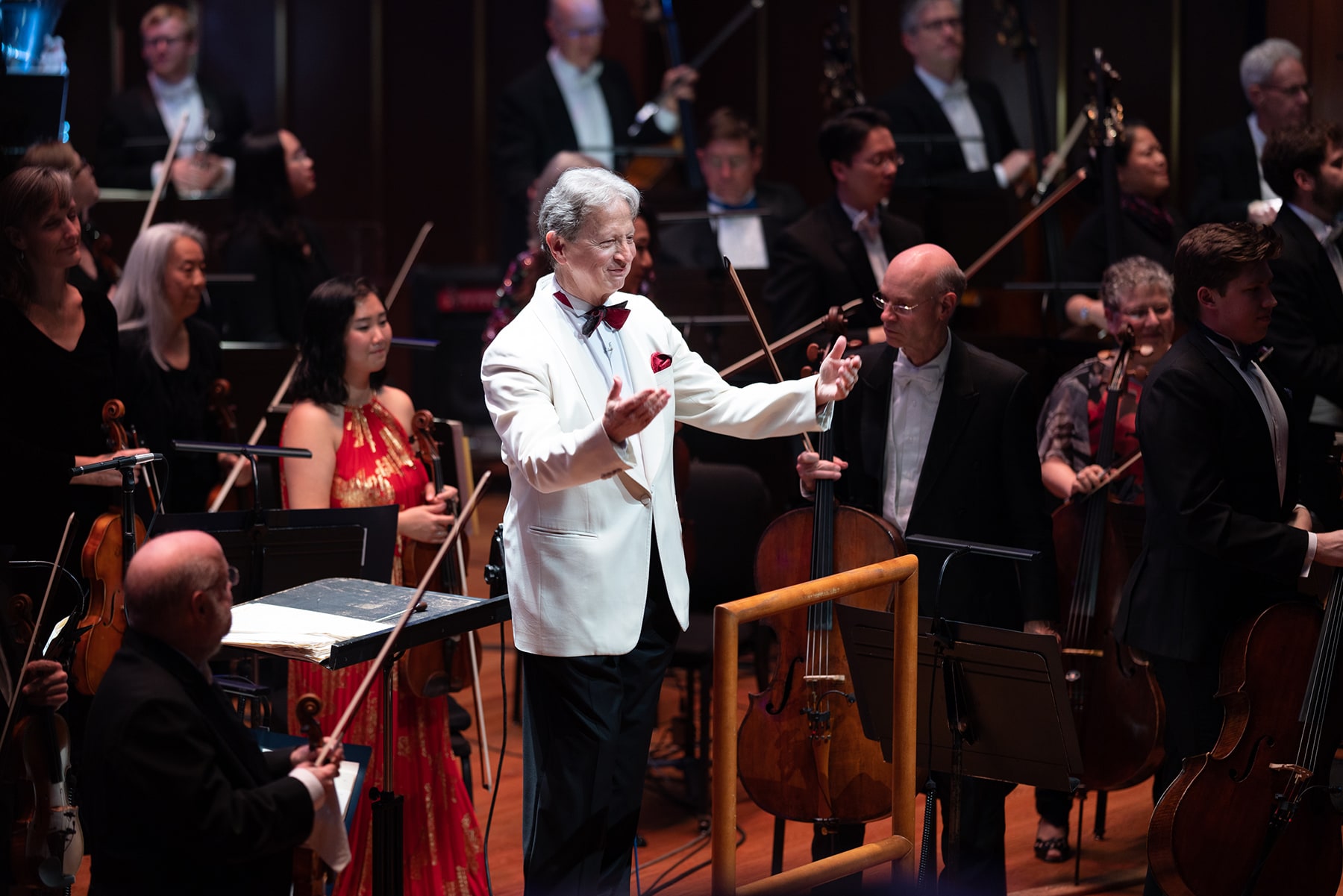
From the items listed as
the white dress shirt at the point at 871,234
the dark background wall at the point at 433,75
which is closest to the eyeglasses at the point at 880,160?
the white dress shirt at the point at 871,234

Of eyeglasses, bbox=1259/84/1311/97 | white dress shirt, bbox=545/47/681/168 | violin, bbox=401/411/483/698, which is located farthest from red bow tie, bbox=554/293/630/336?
white dress shirt, bbox=545/47/681/168

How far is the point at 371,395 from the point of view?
3469 mm

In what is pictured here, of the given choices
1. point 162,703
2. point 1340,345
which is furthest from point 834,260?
point 162,703

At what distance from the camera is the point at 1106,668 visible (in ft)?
11.0

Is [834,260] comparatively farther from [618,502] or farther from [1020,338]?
[618,502]

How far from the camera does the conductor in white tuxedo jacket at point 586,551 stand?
2.45 meters

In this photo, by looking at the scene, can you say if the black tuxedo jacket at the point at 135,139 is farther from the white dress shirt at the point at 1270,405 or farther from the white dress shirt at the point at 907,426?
the white dress shirt at the point at 1270,405

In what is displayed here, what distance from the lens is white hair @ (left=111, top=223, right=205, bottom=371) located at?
3.90 metres

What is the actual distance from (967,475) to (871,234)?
4.26 feet

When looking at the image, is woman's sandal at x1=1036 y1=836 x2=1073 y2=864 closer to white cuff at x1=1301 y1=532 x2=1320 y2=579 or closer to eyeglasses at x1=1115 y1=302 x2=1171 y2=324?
white cuff at x1=1301 y1=532 x2=1320 y2=579

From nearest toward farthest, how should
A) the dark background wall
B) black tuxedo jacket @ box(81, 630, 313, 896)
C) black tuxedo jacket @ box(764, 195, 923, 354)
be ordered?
black tuxedo jacket @ box(81, 630, 313, 896), black tuxedo jacket @ box(764, 195, 923, 354), the dark background wall

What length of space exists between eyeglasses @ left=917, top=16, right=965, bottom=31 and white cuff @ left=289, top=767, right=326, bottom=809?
14.3 ft

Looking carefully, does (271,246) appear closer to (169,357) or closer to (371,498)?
(169,357)

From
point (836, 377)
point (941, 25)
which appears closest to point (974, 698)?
point (836, 377)
